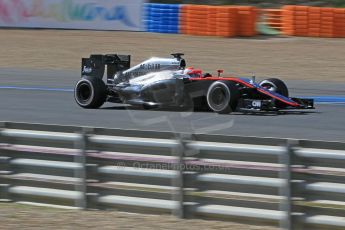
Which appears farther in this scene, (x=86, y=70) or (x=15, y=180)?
(x=86, y=70)

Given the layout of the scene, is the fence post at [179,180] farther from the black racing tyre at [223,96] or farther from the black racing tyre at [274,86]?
the black racing tyre at [274,86]

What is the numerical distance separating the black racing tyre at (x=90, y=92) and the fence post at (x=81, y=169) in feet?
22.9

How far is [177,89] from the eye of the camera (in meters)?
12.0

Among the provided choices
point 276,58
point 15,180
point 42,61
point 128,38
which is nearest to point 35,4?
point 128,38

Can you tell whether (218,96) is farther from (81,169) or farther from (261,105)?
(81,169)

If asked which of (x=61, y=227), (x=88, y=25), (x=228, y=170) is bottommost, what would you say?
(x=61, y=227)

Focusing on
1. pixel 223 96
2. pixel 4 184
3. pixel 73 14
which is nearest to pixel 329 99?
pixel 223 96

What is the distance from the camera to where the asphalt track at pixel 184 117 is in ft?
36.1

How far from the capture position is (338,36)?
26.4m

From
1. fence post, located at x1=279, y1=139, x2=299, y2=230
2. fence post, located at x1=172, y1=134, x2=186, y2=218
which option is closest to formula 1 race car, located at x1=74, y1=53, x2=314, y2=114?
fence post, located at x1=172, y1=134, x2=186, y2=218

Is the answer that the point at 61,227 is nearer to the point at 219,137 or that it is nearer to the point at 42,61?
the point at 219,137

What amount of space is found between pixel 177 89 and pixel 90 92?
195 cm

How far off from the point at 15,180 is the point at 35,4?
24.6 m

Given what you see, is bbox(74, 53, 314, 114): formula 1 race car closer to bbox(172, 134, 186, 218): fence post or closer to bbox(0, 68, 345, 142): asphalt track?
Result: bbox(0, 68, 345, 142): asphalt track
